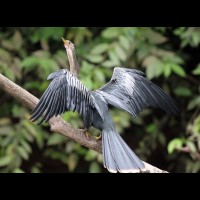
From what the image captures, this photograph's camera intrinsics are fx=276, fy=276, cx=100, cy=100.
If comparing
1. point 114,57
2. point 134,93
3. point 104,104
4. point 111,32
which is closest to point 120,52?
point 114,57

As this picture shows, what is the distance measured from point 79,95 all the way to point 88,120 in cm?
22

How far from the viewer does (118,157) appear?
1725mm

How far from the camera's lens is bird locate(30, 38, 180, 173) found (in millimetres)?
1675

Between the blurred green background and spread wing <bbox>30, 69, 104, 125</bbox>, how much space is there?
732 mm

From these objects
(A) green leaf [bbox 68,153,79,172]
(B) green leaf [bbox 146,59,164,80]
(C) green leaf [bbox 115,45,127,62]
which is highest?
(C) green leaf [bbox 115,45,127,62]

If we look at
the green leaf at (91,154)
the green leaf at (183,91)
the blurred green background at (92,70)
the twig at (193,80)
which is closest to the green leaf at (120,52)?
the blurred green background at (92,70)

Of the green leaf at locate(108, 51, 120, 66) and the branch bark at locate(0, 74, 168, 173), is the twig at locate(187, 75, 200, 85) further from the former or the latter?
the branch bark at locate(0, 74, 168, 173)

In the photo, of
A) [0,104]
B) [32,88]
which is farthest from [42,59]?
[0,104]

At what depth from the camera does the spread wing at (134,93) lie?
2092mm

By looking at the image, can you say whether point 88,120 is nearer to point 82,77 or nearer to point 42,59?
point 82,77

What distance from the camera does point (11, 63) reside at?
9.66 ft

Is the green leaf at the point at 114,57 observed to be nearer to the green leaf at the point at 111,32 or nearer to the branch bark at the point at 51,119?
the green leaf at the point at 111,32

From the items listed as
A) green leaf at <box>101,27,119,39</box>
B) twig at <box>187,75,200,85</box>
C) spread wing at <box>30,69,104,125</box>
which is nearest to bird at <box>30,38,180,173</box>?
spread wing at <box>30,69,104,125</box>

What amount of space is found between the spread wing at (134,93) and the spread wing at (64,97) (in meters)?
0.28
